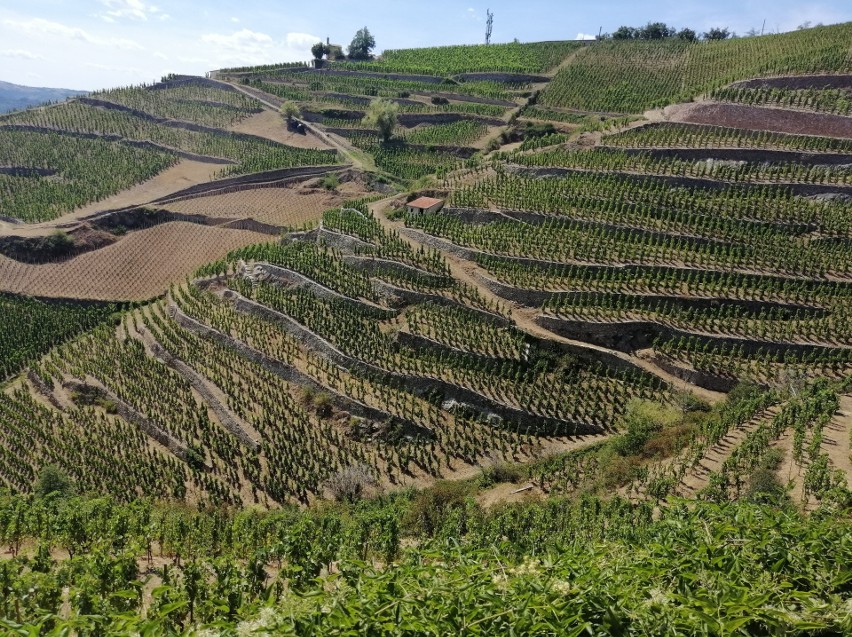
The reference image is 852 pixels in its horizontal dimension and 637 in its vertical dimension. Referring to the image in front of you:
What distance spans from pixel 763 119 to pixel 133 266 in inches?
1910

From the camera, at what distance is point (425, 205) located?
37656 mm

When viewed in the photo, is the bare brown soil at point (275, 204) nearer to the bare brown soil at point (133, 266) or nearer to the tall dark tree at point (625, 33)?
the bare brown soil at point (133, 266)

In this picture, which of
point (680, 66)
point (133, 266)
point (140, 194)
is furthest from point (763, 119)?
point (140, 194)

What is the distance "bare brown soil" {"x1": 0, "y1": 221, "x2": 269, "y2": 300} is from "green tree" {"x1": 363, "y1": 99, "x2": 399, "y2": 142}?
21697mm

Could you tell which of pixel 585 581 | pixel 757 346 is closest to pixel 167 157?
pixel 757 346

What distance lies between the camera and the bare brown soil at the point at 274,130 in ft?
208

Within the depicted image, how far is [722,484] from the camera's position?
51.2ft

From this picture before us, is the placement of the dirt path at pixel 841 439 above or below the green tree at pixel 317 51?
below

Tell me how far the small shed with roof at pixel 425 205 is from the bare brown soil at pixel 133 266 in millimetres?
14604

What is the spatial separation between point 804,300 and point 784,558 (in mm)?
26169

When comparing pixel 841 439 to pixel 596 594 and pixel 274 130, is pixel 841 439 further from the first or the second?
pixel 274 130

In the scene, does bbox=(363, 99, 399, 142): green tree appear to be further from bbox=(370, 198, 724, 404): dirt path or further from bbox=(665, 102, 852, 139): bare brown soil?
bbox=(370, 198, 724, 404): dirt path

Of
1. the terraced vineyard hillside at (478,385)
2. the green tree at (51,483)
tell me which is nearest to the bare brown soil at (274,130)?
the terraced vineyard hillside at (478,385)

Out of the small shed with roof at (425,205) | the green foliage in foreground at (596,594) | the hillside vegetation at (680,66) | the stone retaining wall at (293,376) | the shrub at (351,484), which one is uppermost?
the hillside vegetation at (680,66)
